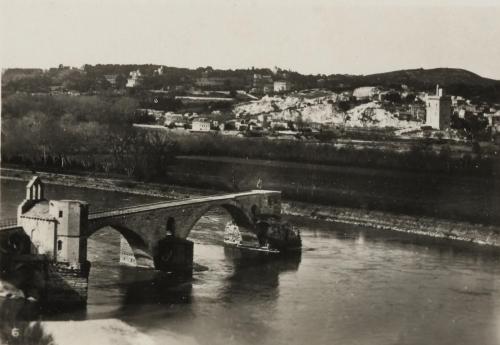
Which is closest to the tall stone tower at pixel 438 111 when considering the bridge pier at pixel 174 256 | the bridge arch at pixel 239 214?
the bridge arch at pixel 239 214

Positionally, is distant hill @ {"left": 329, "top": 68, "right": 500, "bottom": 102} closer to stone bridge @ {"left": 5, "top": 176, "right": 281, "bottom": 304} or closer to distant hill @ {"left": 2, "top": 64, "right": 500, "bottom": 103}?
distant hill @ {"left": 2, "top": 64, "right": 500, "bottom": 103}

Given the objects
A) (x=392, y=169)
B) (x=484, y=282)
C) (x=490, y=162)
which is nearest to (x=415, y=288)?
(x=484, y=282)

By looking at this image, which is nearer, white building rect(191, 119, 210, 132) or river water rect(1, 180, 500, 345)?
river water rect(1, 180, 500, 345)

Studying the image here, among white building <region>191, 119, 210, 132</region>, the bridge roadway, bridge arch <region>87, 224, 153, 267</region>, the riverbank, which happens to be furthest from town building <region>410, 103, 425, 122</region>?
bridge arch <region>87, 224, 153, 267</region>

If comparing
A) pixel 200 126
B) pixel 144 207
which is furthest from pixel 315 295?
pixel 200 126

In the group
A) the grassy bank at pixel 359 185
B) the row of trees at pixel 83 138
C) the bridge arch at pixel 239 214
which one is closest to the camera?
the bridge arch at pixel 239 214

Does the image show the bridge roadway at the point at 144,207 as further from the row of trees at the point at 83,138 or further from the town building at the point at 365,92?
the town building at the point at 365,92
